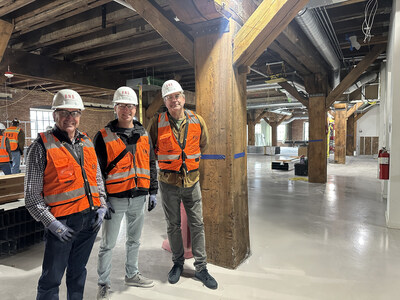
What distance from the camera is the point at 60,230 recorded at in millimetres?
1516

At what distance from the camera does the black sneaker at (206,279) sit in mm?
2256

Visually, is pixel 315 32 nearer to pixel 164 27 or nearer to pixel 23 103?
pixel 164 27

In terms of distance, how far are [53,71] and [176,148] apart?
4316 mm

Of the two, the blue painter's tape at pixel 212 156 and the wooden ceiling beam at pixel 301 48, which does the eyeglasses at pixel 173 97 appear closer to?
the blue painter's tape at pixel 212 156

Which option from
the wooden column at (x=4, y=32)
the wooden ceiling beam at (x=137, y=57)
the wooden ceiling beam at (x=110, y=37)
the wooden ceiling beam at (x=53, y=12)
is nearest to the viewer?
the wooden ceiling beam at (x=53, y=12)

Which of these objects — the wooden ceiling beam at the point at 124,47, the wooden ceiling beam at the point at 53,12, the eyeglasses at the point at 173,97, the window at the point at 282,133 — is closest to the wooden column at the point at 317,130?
the wooden ceiling beam at the point at 124,47

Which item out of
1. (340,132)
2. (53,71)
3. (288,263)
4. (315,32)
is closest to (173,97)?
(288,263)

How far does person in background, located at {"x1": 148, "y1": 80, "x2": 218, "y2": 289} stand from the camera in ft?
7.48

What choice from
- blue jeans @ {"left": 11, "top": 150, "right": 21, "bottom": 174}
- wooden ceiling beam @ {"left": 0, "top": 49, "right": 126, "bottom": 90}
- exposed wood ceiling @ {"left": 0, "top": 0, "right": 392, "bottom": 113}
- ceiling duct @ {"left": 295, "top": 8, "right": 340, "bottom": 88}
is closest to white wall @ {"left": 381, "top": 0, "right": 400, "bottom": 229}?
exposed wood ceiling @ {"left": 0, "top": 0, "right": 392, "bottom": 113}

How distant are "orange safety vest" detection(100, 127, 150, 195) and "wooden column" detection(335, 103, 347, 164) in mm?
9890

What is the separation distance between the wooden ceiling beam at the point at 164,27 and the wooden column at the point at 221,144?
0.28ft

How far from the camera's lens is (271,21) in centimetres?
232

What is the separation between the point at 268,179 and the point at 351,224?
3.64m

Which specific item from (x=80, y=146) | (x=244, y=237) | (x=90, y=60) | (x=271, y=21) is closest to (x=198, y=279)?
(x=244, y=237)
